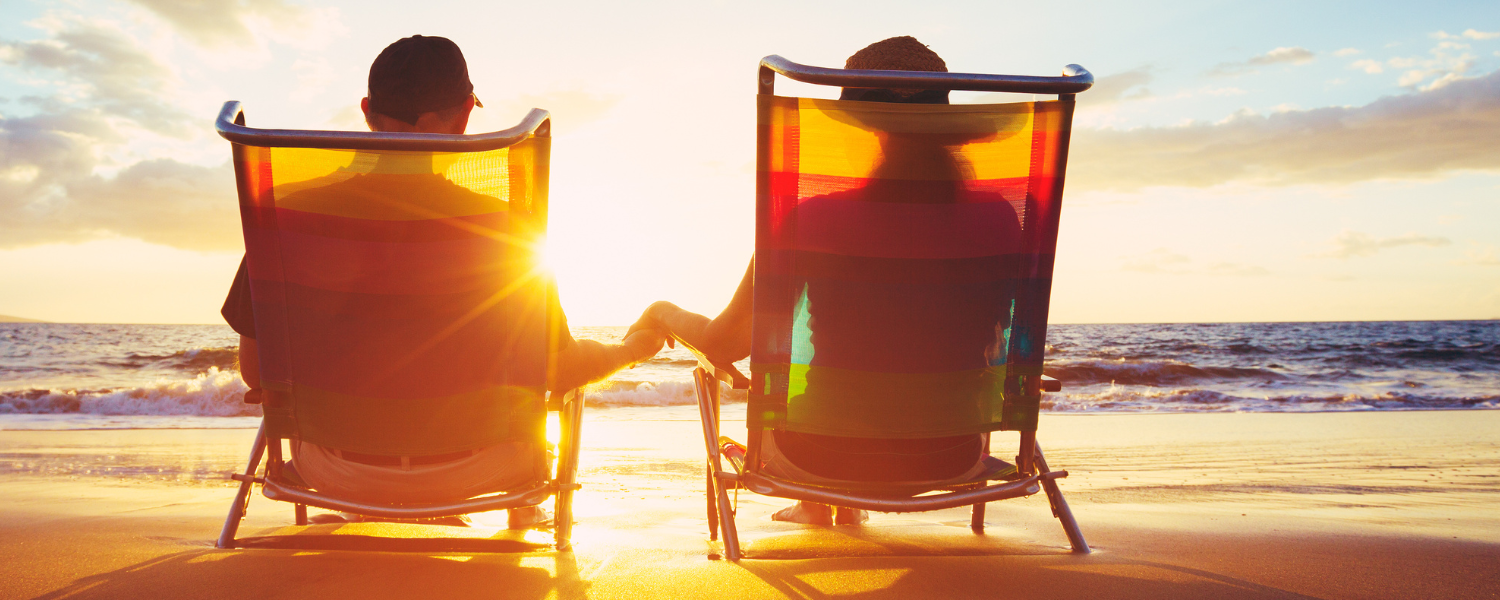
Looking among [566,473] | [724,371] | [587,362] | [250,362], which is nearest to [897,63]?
[724,371]

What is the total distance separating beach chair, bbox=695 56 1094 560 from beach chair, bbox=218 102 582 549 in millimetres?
695

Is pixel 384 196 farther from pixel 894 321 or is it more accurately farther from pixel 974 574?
pixel 974 574

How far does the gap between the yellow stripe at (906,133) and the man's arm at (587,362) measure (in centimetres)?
90

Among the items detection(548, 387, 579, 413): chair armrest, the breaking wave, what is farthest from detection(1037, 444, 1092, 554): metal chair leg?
the breaking wave

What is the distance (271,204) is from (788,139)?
1.49 m

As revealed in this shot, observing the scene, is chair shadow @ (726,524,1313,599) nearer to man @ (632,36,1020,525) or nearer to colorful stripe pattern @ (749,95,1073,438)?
man @ (632,36,1020,525)

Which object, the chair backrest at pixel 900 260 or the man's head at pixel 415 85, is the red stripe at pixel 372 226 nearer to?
the man's head at pixel 415 85

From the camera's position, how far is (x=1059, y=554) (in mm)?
2514

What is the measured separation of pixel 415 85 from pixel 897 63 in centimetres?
146

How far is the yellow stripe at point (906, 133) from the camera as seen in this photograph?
2096 mm

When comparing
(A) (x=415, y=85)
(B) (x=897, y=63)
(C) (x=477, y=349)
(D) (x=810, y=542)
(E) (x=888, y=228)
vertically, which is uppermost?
(B) (x=897, y=63)

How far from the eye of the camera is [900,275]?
2184 mm

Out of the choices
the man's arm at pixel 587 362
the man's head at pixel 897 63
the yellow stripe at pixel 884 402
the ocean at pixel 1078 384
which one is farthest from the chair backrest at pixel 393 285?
the ocean at pixel 1078 384

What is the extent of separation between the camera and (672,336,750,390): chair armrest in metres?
2.47
